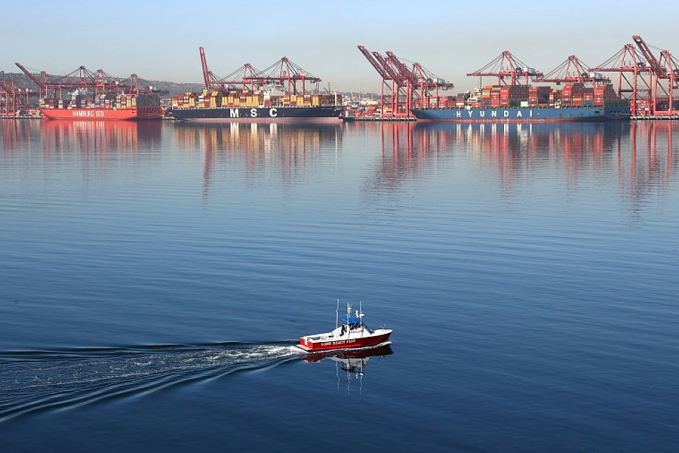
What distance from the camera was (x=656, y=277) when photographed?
127 ft

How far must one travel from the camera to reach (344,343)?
29.0 meters

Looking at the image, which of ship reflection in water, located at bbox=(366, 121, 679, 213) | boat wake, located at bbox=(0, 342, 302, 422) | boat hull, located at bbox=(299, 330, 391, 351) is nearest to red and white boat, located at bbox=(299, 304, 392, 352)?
boat hull, located at bbox=(299, 330, 391, 351)

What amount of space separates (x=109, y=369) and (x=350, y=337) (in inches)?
312

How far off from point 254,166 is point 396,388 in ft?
265

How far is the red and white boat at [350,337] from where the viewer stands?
2845 centimetres

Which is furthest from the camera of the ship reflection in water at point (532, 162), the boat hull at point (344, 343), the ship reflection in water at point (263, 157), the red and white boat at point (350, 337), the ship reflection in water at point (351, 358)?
the ship reflection in water at point (263, 157)

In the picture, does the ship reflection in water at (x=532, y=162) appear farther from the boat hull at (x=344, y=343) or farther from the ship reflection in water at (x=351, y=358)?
the ship reflection in water at (x=351, y=358)

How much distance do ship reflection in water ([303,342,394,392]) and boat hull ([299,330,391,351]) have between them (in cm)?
17

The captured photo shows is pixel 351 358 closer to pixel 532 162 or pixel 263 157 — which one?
pixel 532 162

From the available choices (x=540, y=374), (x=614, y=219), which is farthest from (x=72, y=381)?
(x=614, y=219)

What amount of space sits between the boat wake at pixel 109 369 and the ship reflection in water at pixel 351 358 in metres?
0.88

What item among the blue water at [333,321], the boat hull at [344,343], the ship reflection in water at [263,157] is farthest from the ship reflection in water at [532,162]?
the boat hull at [344,343]

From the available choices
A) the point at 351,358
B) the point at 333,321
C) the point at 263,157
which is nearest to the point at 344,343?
the point at 351,358

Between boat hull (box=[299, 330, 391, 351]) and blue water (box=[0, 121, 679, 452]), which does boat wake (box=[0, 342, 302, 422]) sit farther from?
boat hull (box=[299, 330, 391, 351])
